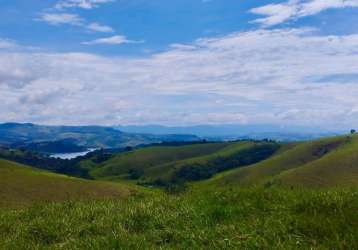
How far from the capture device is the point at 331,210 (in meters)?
9.32

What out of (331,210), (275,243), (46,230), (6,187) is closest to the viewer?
(275,243)

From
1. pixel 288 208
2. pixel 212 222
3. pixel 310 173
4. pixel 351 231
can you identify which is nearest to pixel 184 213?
pixel 212 222

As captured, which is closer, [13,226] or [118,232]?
[118,232]

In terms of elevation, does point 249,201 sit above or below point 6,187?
above

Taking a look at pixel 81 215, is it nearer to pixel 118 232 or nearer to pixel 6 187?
pixel 118 232

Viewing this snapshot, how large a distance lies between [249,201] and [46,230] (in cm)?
491

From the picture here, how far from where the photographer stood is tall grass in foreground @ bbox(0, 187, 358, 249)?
26.9 feet

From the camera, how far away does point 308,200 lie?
33.4 feet

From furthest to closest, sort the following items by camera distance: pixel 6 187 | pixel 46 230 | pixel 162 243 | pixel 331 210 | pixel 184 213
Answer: pixel 6 187
pixel 184 213
pixel 46 230
pixel 331 210
pixel 162 243

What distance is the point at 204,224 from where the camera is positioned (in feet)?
32.2

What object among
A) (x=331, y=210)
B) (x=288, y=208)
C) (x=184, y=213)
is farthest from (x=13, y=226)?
(x=331, y=210)

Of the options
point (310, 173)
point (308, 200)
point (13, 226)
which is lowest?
point (310, 173)

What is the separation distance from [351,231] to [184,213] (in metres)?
3.99

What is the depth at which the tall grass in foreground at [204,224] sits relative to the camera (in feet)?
26.9
